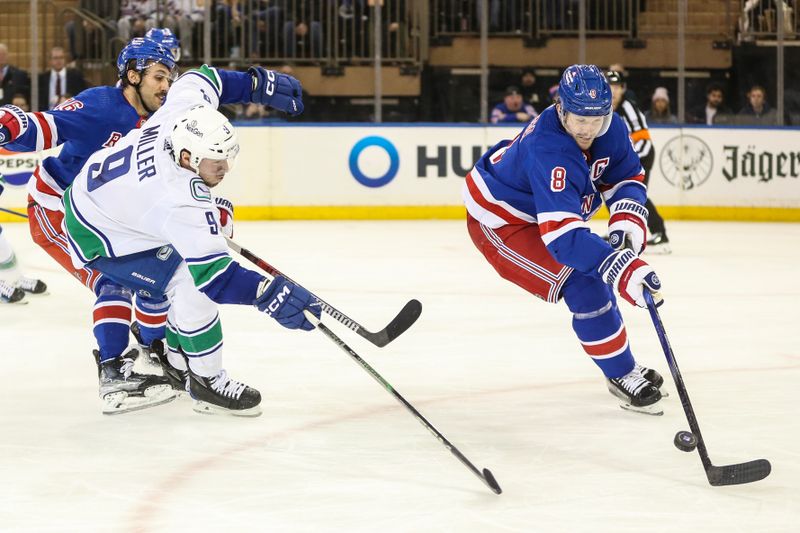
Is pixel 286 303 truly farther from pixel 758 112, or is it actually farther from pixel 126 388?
pixel 758 112

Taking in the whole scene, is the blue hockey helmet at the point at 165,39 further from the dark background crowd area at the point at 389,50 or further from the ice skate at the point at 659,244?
the dark background crowd area at the point at 389,50

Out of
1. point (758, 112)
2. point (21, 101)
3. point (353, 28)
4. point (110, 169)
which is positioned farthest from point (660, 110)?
point (110, 169)

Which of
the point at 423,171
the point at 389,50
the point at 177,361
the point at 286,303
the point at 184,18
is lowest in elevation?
the point at 177,361

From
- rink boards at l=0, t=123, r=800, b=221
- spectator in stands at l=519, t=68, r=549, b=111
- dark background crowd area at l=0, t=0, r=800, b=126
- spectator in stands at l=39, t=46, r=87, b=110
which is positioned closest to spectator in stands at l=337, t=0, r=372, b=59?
dark background crowd area at l=0, t=0, r=800, b=126

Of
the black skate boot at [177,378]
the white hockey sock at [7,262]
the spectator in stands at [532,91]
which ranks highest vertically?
the spectator in stands at [532,91]

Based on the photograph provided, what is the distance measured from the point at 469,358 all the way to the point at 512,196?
0.96 m

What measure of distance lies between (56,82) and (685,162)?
16.3 feet

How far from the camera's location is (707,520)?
2732 mm

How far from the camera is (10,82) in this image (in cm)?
959

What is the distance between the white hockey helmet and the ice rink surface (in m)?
0.78

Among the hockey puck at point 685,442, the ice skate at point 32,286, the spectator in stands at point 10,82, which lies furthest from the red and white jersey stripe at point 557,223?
the spectator in stands at point 10,82

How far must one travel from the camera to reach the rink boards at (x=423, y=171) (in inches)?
386

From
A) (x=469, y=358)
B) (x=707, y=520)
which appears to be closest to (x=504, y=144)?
(x=469, y=358)

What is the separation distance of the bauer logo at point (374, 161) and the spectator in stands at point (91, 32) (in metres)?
2.30
